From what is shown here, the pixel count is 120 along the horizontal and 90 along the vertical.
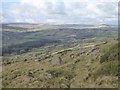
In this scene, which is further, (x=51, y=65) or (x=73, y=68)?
(x=51, y=65)

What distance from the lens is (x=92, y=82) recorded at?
90.9ft

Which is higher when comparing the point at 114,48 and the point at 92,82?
the point at 114,48

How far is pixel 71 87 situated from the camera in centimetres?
2656

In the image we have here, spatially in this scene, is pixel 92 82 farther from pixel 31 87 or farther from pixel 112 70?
pixel 31 87

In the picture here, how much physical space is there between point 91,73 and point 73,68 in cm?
648

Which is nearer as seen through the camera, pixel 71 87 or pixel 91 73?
pixel 71 87

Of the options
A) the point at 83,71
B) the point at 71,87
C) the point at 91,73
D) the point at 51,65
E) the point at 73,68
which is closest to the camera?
the point at 71,87

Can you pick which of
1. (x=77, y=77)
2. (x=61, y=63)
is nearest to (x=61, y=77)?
(x=77, y=77)

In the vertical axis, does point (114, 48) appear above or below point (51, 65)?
above

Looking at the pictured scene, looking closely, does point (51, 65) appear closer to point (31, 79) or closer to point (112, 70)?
point (31, 79)

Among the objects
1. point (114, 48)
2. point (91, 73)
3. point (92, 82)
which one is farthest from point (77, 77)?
point (114, 48)

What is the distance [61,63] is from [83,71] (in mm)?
9028

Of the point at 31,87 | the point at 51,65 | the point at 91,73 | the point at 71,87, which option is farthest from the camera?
the point at 51,65

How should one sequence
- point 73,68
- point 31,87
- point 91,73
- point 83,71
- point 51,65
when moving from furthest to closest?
point 51,65
point 73,68
point 83,71
point 91,73
point 31,87
